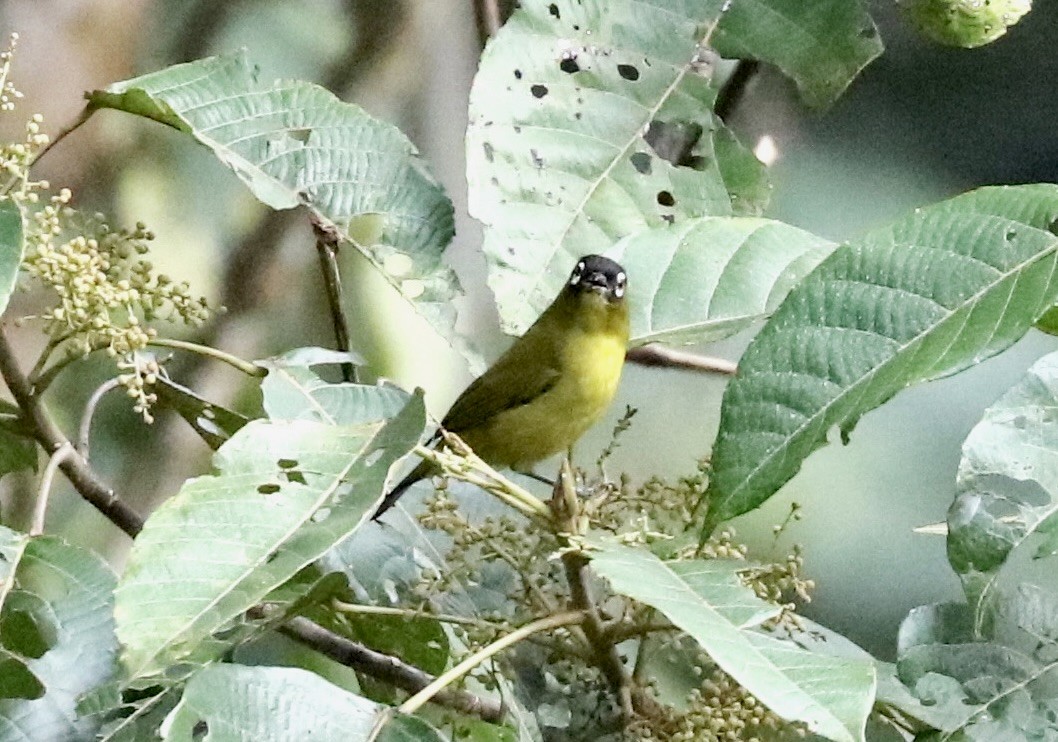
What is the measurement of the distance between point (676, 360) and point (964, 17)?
0.57 meters

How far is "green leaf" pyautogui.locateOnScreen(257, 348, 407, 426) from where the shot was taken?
2.86 ft

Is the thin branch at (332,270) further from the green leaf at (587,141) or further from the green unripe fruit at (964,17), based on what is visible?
the green unripe fruit at (964,17)

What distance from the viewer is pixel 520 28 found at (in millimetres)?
960

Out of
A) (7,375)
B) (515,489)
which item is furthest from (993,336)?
(7,375)

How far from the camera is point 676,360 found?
56.2 inches

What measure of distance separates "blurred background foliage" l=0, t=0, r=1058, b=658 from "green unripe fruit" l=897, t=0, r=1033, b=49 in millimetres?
578

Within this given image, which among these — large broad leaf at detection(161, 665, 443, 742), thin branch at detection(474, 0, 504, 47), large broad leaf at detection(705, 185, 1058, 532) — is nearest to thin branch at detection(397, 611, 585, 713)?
large broad leaf at detection(161, 665, 443, 742)

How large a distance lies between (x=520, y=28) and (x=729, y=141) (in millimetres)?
210

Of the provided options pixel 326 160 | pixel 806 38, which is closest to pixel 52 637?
pixel 326 160

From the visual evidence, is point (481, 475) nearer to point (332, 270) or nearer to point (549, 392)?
point (332, 270)

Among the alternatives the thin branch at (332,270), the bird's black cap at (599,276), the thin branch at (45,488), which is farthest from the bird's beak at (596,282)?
the thin branch at (45,488)

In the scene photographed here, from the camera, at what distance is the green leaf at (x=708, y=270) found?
860 millimetres

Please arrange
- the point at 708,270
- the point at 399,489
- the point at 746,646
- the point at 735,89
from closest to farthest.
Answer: the point at 746,646 < the point at 708,270 < the point at 399,489 < the point at 735,89

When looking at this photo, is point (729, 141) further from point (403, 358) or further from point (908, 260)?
point (403, 358)
